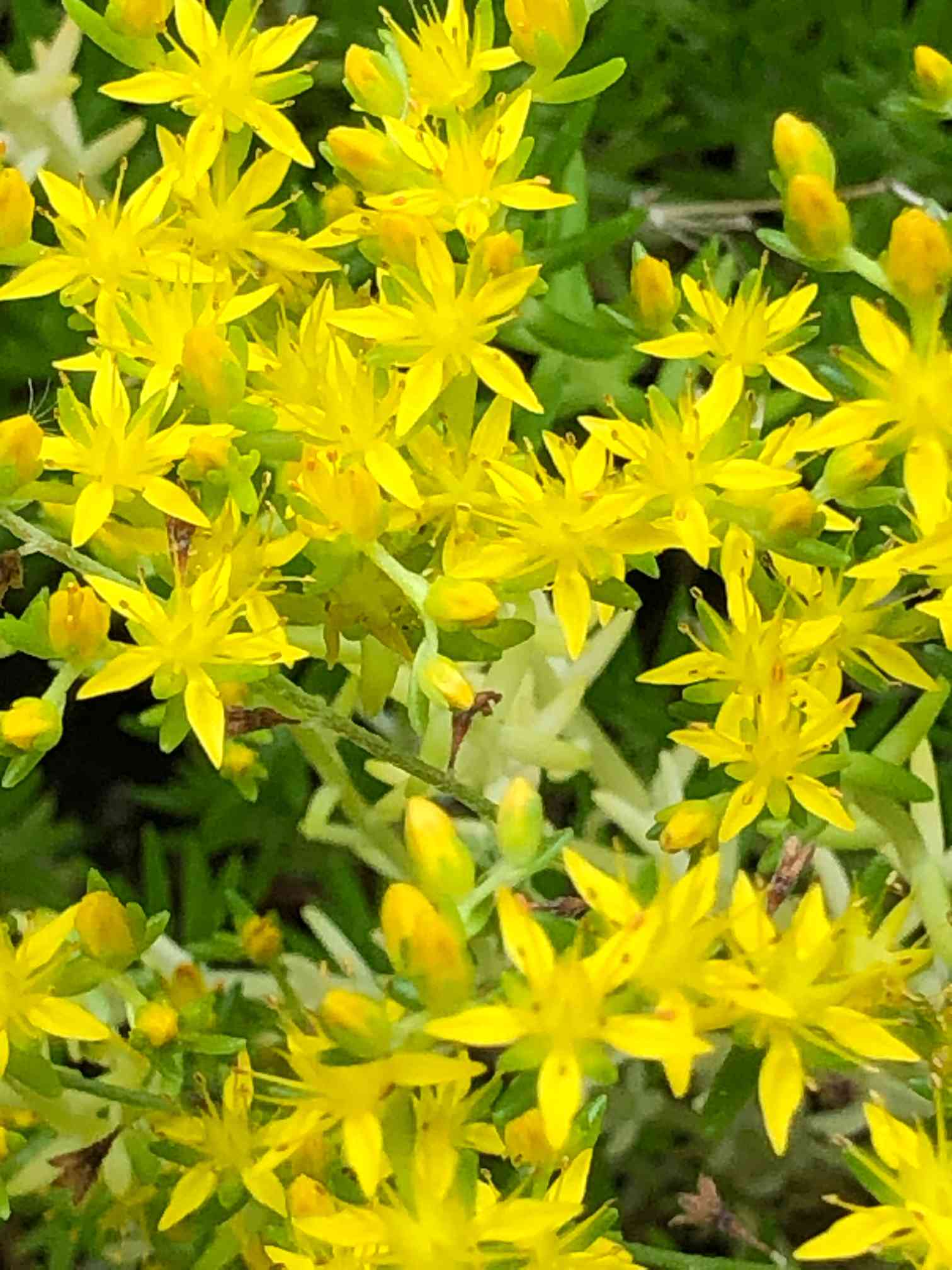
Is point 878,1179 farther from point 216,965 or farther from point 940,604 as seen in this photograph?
point 216,965

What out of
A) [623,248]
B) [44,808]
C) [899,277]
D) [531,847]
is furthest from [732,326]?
[44,808]

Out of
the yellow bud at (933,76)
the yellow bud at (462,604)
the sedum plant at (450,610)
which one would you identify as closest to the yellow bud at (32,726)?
the sedum plant at (450,610)

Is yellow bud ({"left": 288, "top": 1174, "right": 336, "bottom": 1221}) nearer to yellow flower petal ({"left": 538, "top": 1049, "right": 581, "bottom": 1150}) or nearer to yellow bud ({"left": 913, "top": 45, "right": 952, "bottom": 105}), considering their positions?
yellow flower petal ({"left": 538, "top": 1049, "right": 581, "bottom": 1150})

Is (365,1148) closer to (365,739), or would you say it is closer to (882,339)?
(365,739)

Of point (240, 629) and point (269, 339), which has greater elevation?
point (269, 339)

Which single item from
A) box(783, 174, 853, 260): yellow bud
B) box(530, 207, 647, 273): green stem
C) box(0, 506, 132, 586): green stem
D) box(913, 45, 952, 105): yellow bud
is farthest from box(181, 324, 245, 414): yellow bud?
box(913, 45, 952, 105): yellow bud

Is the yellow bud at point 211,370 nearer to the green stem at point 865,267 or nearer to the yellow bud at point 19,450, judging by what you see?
the yellow bud at point 19,450

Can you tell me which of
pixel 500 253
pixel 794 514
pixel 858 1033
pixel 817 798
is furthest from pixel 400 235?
pixel 858 1033

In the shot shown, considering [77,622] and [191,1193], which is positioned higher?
[77,622]
